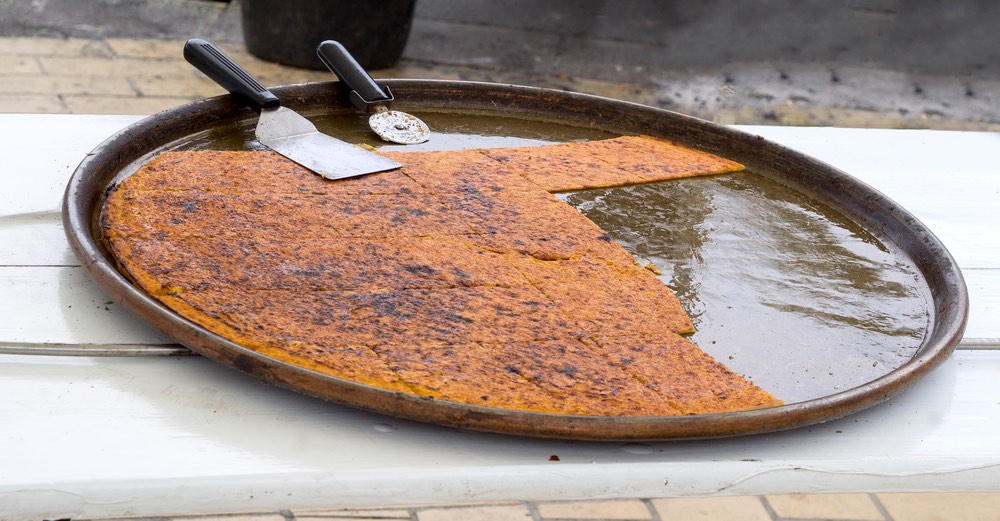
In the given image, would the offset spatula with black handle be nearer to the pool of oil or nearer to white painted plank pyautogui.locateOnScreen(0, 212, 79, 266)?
the pool of oil

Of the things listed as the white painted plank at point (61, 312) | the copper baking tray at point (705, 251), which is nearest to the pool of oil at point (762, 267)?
the copper baking tray at point (705, 251)

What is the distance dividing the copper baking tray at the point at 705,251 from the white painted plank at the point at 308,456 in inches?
2.0

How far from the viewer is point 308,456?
1.02 meters

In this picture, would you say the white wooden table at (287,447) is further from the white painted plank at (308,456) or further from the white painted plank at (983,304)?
the white painted plank at (983,304)

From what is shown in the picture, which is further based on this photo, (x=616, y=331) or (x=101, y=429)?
(x=616, y=331)

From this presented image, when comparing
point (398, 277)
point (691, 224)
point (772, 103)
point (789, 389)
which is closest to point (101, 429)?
point (398, 277)

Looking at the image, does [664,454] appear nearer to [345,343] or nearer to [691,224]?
[345,343]

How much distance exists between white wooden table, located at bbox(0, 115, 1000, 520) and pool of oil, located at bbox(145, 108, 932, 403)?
8 centimetres

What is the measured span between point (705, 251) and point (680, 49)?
3.49m

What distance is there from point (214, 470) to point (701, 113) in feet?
12.0

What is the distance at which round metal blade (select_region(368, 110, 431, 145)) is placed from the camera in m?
1.77

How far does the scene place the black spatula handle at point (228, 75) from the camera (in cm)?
169

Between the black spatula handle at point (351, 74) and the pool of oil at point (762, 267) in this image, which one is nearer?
the pool of oil at point (762, 267)

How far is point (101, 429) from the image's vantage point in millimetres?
1033
